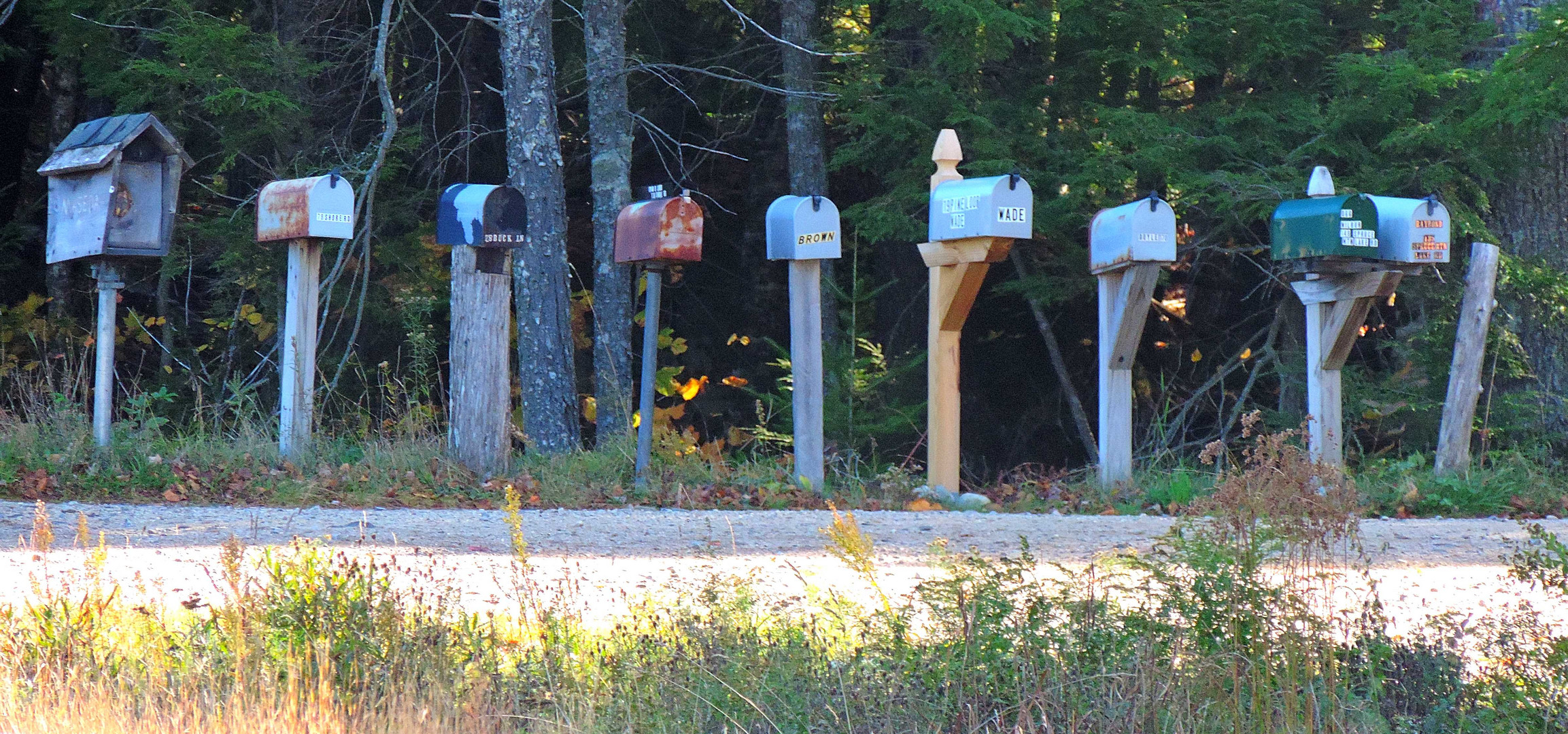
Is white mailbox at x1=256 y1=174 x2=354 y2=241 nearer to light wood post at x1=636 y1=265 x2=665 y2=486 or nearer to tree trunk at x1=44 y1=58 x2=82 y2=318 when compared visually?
light wood post at x1=636 y1=265 x2=665 y2=486

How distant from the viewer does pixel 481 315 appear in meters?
8.16

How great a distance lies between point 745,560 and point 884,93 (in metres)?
6.63

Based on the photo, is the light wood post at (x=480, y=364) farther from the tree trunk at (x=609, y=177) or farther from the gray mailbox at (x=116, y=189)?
the tree trunk at (x=609, y=177)

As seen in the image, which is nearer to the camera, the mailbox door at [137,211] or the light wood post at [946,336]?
the light wood post at [946,336]

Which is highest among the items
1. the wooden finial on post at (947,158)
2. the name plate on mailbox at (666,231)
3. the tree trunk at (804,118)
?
the tree trunk at (804,118)

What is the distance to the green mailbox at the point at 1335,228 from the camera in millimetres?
7938

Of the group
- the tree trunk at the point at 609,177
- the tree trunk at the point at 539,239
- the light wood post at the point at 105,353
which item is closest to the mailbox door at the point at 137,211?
the light wood post at the point at 105,353

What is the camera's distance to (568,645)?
162 inches

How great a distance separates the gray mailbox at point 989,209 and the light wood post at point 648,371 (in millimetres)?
1658

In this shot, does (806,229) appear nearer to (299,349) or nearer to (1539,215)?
(299,349)

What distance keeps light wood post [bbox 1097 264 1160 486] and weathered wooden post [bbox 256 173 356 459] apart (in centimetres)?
445

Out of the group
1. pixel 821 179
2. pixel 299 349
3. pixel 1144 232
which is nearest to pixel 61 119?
pixel 299 349

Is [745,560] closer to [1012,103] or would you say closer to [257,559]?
[257,559]

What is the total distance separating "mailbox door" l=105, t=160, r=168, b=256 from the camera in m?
8.23
